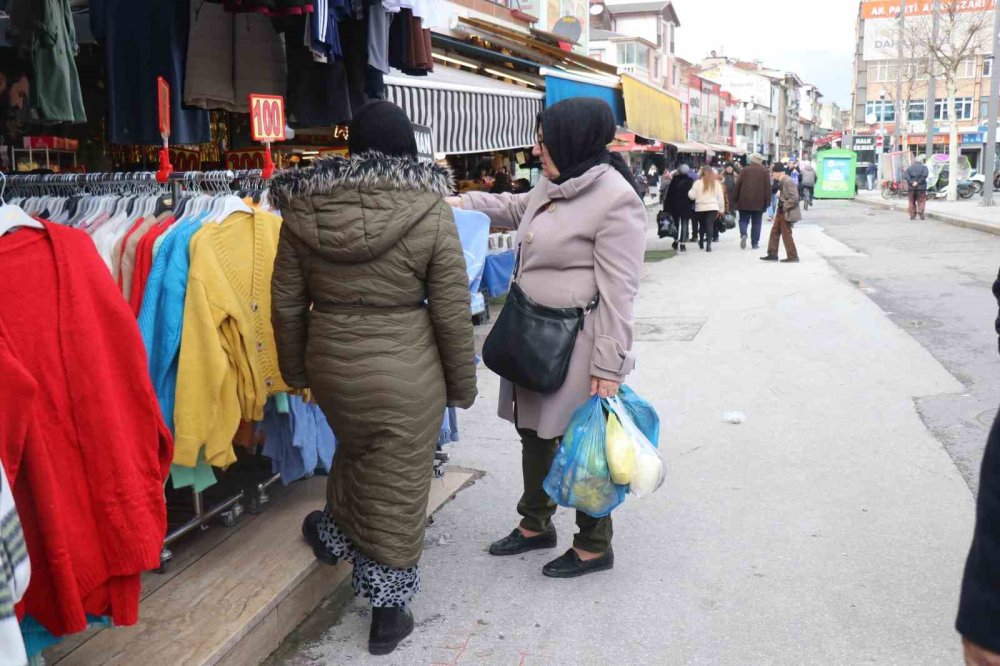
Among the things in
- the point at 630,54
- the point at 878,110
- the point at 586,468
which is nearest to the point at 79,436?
the point at 586,468

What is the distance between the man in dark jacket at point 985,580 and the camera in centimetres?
145

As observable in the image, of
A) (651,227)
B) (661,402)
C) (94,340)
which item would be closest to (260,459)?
(94,340)

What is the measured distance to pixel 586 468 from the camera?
3510mm

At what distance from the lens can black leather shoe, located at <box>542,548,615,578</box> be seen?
387 cm

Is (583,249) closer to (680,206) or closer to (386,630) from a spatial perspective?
(386,630)

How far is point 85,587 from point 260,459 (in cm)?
226

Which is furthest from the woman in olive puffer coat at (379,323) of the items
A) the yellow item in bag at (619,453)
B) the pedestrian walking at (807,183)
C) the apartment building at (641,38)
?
the apartment building at (641,38)

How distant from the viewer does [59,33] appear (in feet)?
13.1

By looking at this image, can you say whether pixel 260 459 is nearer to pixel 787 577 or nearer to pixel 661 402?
pixel 787 577

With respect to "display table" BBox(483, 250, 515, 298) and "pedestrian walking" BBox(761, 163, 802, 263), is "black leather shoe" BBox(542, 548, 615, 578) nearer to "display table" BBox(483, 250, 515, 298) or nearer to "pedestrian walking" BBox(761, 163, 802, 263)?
"display table" BBox(483, 250, 515, 298)

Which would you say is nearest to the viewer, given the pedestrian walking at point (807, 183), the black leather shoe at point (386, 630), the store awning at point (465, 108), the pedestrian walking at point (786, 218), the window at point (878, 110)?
the black leather shoe at point (386, 630)

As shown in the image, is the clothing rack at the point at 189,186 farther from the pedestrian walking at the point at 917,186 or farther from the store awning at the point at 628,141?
the pedestrian walking at the point at 917,186

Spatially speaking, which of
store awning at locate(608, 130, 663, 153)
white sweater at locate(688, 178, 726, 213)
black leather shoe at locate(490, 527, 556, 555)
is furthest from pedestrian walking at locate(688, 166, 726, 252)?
black leather shoe at locate(490, 527, 556, 555)

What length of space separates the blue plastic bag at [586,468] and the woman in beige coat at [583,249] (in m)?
0.09
